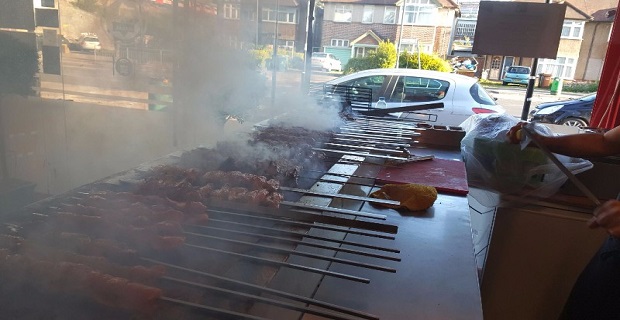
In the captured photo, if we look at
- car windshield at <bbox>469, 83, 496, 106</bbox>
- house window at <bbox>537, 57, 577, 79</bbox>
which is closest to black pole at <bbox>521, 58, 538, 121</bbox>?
car windshield at <bbox>469, 83, 496, 106</bbox>

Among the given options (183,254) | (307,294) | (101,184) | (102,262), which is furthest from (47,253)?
(307,294)

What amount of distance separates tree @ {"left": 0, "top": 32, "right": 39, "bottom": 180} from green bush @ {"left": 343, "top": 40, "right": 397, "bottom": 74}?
13711 millimetres

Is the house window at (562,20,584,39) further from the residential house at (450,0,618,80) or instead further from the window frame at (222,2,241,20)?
the window frame at (222,2,241,20)

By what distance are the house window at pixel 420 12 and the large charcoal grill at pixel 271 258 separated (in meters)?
19.2

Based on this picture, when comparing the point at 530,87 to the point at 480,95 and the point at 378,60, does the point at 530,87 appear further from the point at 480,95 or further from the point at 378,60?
the point at 378,60

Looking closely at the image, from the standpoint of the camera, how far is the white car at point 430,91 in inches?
298

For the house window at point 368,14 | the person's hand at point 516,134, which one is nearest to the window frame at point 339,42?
the house window at point 368,14

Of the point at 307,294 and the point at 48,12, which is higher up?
the point at 48,12

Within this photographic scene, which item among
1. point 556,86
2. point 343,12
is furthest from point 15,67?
point 556,86

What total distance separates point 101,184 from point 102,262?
103 centimetres

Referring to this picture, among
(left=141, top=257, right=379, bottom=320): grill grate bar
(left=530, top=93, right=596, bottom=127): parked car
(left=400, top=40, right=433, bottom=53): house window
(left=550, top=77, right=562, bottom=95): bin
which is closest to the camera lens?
(left=141, top=257, right=379, bottom=320): grill grate bar

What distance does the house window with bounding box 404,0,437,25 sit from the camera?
65.3 feet

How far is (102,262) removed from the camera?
5.38 feet

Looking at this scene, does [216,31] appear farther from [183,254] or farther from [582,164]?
[582,164]
